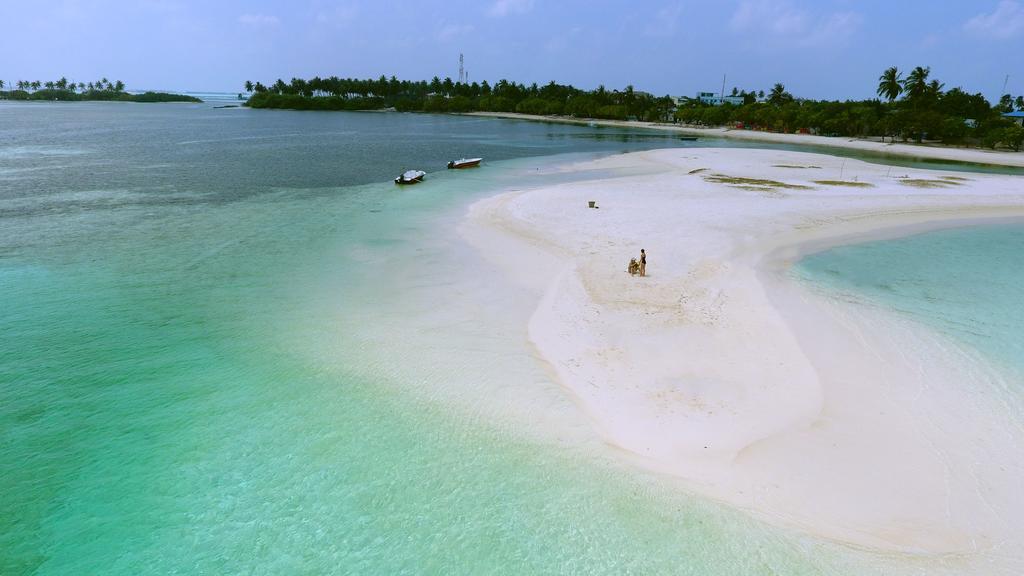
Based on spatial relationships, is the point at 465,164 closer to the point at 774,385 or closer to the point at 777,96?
the point at 774,385

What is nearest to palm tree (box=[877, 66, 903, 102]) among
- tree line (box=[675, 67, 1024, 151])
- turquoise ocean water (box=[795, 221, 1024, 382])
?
tree line (box=[675, 67, 1024, 151])

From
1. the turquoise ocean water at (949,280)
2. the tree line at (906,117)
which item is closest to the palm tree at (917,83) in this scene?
the tree line at (906,117)

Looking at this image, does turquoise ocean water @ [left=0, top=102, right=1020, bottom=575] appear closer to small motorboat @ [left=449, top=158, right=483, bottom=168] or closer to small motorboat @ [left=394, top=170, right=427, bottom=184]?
small motorboat @ [left=394, top=170, right=427, bottom=184]

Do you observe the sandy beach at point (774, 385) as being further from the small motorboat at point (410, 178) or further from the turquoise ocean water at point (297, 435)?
the small motorboat at point (410, 178)

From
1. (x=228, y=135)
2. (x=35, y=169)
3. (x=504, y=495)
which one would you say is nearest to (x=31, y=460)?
(x=504, y=495)

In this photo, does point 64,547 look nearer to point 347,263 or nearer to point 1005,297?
point 347,263
